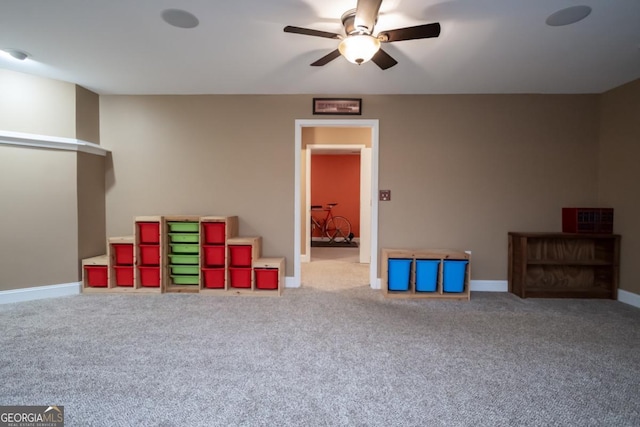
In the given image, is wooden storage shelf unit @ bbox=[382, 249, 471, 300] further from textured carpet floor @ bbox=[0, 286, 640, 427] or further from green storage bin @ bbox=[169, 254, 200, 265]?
green storage bin @ bbox=[169, 254, 200, 265]

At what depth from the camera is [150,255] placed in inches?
130

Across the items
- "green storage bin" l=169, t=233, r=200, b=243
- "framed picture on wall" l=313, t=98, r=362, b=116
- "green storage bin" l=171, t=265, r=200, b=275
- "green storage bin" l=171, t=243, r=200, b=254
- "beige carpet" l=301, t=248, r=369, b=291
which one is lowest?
"beige carpet" l=301, t=248, r=369, b=291

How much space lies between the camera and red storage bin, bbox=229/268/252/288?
3.30 m

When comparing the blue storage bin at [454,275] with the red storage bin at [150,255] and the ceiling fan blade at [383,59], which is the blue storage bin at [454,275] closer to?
the ceiling fan blade at [383,59]

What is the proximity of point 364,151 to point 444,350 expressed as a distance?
11.9 ft

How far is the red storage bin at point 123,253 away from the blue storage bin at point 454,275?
377cm

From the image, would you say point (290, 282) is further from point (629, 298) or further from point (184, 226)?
point (629, 298)

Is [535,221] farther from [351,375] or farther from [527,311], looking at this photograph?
[351,375]

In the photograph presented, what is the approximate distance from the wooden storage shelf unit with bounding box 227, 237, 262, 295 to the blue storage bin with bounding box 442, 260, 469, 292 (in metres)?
2.30

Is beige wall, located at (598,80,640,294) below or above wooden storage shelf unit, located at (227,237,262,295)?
above

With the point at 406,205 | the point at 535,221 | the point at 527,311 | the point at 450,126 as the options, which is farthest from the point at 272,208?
the point at 535,221

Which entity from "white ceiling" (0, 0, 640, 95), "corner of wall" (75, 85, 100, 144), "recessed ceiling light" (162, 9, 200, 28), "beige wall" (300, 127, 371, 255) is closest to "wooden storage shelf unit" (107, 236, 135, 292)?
"corner of wall" (75, 85, 100, 144)

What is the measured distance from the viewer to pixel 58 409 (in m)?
1.42

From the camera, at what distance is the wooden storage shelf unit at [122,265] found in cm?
326
